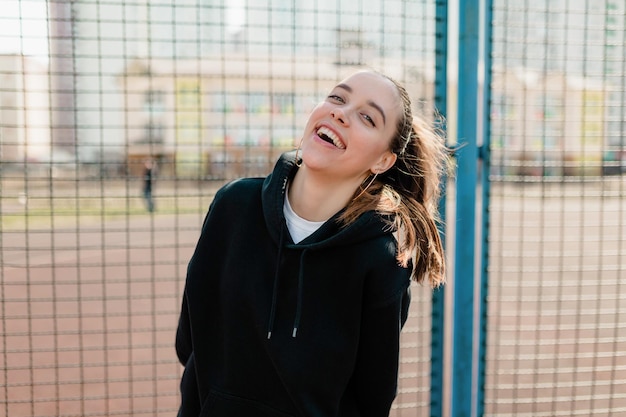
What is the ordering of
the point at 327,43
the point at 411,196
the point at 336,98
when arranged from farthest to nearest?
the point at 327,43
the point at 411,196
the point at 336,98

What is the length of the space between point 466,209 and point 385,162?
0.84 m

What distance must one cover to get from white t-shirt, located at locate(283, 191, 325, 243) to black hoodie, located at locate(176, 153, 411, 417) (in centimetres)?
5

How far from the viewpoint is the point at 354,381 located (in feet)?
7.34

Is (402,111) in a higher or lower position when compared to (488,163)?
higher

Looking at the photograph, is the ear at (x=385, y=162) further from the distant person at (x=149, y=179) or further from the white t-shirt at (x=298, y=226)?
the distant person at (x=149, y=179)

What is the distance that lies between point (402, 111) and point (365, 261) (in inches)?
23.9

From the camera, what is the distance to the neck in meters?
2.25

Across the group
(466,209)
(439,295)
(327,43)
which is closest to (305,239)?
(466,209)

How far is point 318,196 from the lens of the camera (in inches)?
88.8

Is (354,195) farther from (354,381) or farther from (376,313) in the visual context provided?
(354,381)

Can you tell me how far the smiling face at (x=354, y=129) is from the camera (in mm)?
2166

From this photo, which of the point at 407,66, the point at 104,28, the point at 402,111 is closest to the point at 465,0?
the point at 407,66

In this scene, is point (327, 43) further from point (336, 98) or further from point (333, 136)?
point (333, 136)

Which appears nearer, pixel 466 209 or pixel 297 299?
pixel 297 299
